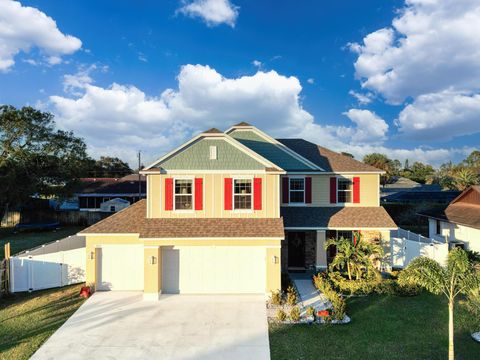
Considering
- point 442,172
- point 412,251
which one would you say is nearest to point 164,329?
point 412,251

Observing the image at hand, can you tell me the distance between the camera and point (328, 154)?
19422 millimetres

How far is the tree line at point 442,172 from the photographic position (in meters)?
38.5

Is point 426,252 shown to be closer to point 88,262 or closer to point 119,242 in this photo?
point 119,242

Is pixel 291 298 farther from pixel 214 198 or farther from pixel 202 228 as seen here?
pixel 214 198

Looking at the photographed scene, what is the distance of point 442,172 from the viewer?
2731 inches

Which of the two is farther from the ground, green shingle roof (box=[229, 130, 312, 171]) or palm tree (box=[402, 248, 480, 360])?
green shingle roof (box=[229, 130, 312, 171])

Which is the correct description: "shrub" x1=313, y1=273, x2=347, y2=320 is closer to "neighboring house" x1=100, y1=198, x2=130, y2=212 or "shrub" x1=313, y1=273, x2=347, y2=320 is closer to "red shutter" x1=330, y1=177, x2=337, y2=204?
"red shutter" x1=330, y1=177, x2=337, y2=204

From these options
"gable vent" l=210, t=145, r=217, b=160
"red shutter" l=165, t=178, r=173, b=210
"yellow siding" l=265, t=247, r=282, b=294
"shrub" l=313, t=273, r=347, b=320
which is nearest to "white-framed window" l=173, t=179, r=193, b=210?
"red shutter" l=165, t=178, r=173, b=210

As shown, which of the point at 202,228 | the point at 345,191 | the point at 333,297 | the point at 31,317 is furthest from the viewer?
the point at 345,191

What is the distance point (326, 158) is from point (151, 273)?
12.2 meters

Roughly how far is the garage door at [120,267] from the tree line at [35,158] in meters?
18.8

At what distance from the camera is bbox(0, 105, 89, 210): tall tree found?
2795 cm

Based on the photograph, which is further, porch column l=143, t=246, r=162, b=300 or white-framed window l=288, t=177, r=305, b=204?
white-framed window l=288, t=177, r=305, b=204

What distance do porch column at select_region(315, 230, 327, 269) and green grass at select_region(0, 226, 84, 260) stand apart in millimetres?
20358
